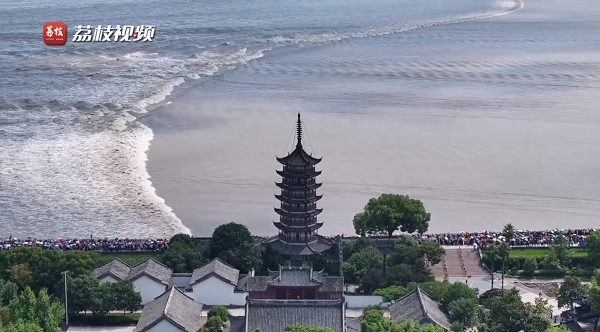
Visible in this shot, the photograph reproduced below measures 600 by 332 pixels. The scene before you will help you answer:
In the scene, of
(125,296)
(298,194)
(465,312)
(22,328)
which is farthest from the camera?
(298,194)

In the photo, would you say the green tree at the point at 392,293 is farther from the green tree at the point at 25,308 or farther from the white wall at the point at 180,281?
the green tree at the point at 25,308

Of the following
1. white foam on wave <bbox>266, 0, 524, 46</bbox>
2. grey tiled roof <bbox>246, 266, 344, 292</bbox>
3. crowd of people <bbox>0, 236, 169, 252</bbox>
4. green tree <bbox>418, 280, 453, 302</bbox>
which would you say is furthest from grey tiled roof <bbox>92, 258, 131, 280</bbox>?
white foam on wave <bbox>266, 0, 524, 46</bbox>

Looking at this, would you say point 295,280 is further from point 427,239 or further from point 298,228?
point 427,239

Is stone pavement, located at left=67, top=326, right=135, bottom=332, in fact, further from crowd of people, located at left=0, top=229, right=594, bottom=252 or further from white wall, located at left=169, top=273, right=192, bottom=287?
crowd of people, located at left=0, top=229, right=594, bottom=252

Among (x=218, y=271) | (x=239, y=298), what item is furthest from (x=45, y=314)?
(x=239, y=298)

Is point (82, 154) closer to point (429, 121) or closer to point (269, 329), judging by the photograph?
point (429, 121)

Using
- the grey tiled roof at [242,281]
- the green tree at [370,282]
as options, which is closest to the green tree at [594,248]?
the green tree at [370,282]
